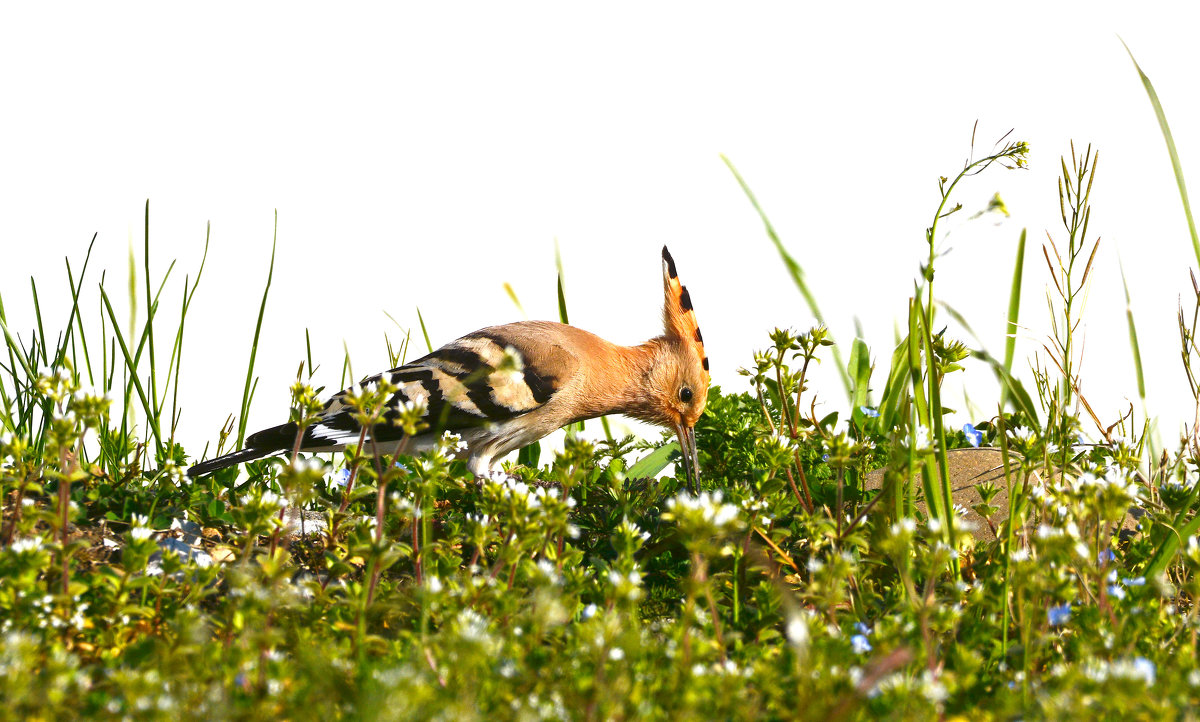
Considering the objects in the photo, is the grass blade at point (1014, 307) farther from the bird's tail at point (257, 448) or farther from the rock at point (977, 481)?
the bird's tail at point (257, 448)

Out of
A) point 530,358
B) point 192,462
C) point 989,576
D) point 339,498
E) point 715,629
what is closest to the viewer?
point 715,629

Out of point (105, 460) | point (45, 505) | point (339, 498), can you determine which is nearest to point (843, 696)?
point (339, 498)

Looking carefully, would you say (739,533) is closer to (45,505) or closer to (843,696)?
(843,696)

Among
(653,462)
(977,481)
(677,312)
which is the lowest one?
(977,481)

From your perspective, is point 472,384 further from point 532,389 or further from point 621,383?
point 621,383

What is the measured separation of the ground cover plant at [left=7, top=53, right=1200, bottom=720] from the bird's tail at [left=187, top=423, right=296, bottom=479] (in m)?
0.08

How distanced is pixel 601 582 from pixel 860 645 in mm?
890

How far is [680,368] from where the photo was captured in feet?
21.0

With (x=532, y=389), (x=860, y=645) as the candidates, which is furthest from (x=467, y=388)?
(x=860, y=645)

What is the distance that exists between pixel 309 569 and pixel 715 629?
182 centimetres

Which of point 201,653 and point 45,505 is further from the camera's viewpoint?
point 45,505

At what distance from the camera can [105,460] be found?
5230mm

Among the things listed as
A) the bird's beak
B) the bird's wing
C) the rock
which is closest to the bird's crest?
the bird's beak

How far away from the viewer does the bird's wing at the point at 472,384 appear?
5531mm
